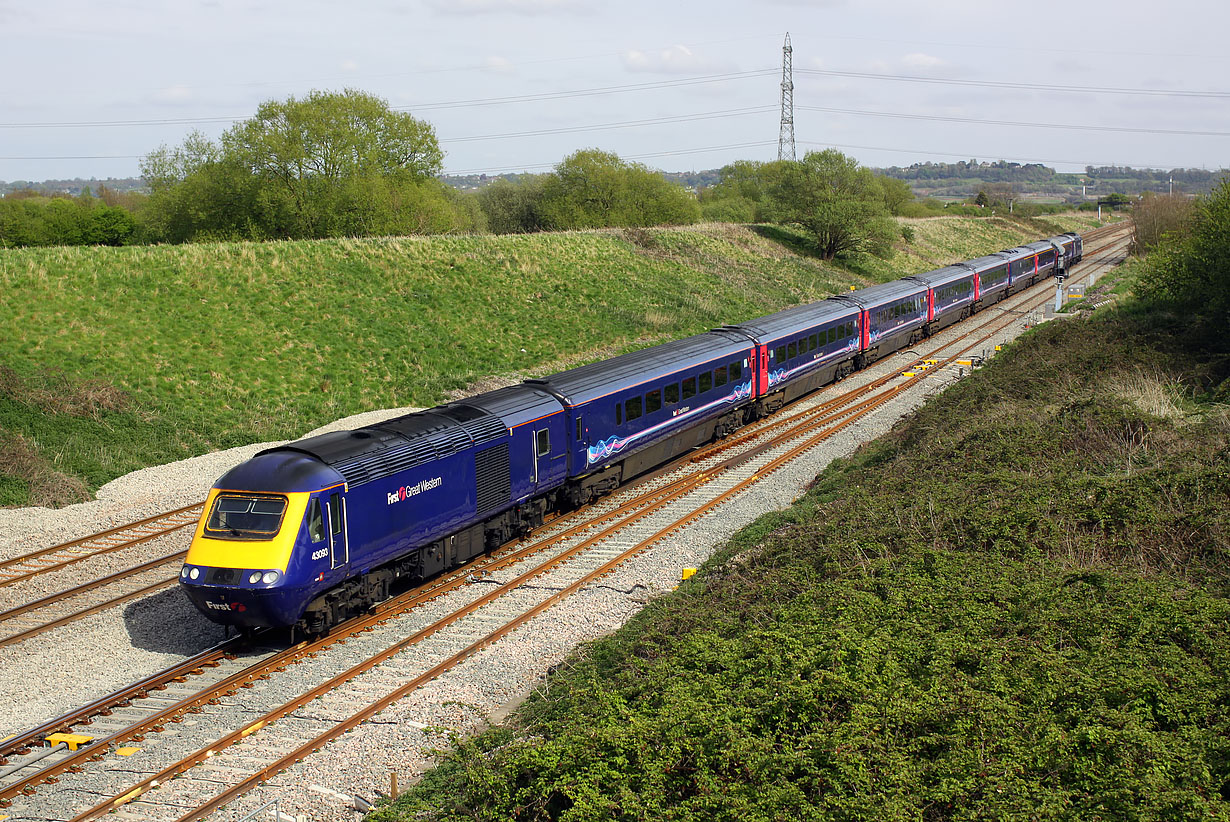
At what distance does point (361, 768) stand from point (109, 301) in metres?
27.7

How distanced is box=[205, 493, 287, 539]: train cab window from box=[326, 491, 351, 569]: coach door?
74cm

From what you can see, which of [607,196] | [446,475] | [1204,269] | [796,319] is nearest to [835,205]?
[607,196]

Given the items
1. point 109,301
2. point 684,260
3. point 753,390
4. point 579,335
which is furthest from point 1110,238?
point 109,301

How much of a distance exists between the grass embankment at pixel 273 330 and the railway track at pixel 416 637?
12071 mm

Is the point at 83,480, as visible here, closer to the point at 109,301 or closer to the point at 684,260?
the point at 109,301

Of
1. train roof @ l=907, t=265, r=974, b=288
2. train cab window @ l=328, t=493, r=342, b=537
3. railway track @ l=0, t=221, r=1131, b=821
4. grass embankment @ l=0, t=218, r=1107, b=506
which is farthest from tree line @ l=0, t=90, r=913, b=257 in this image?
train cab window @ l=328, t=493, r=342, b=537

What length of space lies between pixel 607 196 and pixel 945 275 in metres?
32.6

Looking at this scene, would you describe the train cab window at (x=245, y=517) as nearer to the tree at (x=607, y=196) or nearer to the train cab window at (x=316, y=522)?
the train cab window at (x=316, y=522)

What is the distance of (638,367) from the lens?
75.9ft

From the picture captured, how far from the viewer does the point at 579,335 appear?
136 feet

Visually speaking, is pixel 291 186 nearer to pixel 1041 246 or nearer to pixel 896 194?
pixel 1041 246

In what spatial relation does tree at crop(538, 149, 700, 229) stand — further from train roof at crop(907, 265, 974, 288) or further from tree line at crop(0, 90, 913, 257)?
train roof at crop(907, 265, 974, 288)

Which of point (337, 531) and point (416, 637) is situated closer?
point (337, 531)

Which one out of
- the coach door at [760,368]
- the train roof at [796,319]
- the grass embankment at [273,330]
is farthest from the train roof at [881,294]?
the grass embankment at [273,330]
